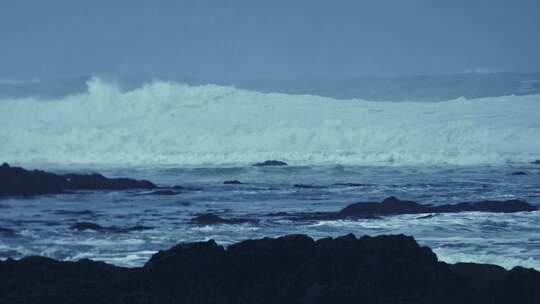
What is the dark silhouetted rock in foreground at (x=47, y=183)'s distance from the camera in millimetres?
25281

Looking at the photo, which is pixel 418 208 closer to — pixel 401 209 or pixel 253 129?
pixel 401 209

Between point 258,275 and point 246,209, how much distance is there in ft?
36.0

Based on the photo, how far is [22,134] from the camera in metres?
50.1

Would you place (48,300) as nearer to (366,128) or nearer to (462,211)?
(462,211)

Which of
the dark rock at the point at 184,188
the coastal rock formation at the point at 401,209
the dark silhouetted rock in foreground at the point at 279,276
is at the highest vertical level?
the dark rock at the point at 184,188

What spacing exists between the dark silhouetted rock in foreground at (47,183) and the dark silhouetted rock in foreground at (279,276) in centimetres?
1626

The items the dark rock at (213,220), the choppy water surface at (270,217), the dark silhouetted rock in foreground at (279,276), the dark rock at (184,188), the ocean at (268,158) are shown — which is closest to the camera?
the dark silhouetted rock in foreground at (279,276)

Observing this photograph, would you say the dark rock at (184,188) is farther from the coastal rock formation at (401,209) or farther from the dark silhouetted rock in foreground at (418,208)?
the dark silhouetted rock in foreground at (418,208)

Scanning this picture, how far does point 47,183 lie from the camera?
85.8 ft

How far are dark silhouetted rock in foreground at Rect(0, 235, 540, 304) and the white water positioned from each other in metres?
29.5

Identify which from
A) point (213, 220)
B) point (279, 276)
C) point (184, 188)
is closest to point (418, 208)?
point (213, 220)

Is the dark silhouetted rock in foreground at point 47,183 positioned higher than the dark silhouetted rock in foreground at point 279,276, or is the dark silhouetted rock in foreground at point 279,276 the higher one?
the dark silhouetted rock in foreground at point 47,183

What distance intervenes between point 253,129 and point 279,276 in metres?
37.9

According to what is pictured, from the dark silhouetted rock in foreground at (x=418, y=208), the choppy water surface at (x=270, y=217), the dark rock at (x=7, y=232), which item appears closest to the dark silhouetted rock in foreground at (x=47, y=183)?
the choppy water surface at (x=270, y=217)
